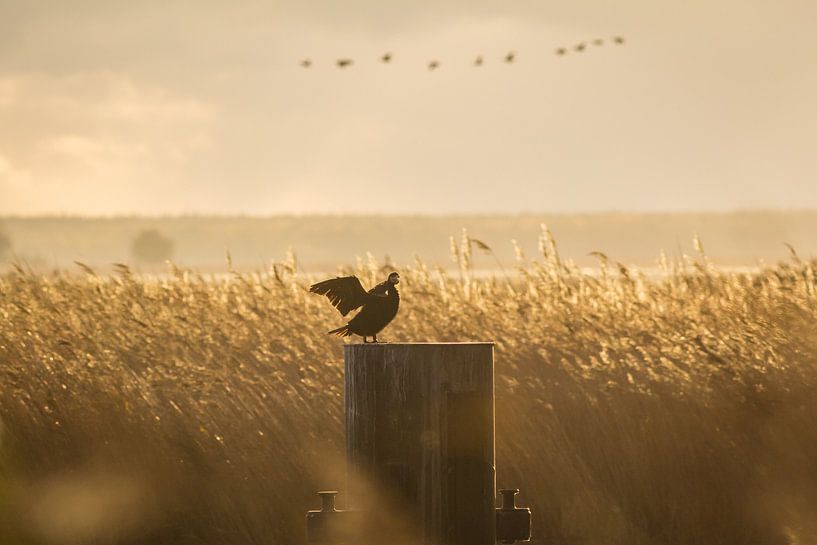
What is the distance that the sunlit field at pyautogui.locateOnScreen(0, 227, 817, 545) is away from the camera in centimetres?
655

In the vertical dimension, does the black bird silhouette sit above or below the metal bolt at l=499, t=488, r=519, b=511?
above

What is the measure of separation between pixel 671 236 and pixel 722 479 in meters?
115

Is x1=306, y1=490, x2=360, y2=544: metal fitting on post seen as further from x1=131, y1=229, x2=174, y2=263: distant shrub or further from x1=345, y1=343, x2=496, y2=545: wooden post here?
x1=131, y1=229, x2=174, y2=263: distant shrub

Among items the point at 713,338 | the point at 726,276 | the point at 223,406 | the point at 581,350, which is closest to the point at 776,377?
the point at 713,338

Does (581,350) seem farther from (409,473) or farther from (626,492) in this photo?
(409,473)

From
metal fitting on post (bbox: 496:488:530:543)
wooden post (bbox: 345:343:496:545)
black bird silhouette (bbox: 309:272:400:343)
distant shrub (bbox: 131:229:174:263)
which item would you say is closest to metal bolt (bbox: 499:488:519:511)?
metal fitting on post (bbox: 496:488:530:543)

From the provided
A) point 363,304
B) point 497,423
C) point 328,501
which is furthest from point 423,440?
point 497,423

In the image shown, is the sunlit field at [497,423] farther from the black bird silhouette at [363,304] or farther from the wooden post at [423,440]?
the wooden post at [423,440]

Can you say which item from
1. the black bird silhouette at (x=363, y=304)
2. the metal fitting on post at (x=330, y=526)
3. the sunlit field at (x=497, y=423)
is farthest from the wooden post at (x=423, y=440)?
the sunlit field at (x=497, y=423)

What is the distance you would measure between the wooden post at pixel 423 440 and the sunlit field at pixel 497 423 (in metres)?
2.81

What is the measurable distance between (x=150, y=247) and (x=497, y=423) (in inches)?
4449

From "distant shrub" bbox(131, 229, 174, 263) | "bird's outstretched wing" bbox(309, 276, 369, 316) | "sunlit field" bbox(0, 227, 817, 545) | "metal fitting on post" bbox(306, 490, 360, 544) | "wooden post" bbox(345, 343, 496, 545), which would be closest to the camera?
"wooden post" bbox(345, 343, 496, 545)

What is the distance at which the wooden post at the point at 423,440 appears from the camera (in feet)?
12.0

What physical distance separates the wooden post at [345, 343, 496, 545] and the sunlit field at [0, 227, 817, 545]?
2811 millimetres
